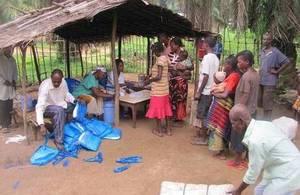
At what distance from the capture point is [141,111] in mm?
8469

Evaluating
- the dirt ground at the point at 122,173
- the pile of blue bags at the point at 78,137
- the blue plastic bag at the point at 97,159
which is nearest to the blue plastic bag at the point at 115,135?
the pile of blue bags at the point at 78,137

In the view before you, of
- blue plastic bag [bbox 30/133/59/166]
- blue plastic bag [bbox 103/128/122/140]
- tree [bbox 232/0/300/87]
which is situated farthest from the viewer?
tree [bbox 232/0/300/87]

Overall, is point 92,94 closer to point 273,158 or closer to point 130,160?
point 130,160

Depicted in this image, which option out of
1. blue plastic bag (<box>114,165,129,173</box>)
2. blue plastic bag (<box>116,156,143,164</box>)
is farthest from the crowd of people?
blue plastic bag (<box>114,165,129,173</box>)

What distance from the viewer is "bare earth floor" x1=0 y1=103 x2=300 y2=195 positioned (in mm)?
5223

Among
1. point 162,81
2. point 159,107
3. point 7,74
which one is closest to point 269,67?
point 162,81

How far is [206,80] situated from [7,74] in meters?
3.57

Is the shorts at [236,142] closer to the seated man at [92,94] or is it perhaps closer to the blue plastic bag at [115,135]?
the blue plastic bag at [115,135]

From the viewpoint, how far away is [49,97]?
6699mm

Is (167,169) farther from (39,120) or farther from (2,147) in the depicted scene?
(2,147)

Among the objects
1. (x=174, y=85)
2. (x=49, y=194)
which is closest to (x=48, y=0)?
(x=174, y=85)

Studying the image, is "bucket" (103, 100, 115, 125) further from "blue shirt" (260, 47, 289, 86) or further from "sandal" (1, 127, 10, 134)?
"blue shirt" (260, 47, 289, 86)

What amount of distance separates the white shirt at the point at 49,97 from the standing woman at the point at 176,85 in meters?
1.80

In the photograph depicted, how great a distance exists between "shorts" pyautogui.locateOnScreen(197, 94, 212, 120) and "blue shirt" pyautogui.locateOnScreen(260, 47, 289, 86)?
1485 mm
